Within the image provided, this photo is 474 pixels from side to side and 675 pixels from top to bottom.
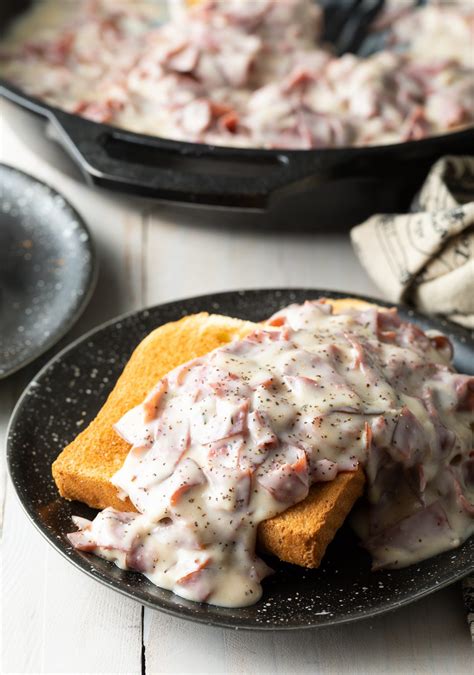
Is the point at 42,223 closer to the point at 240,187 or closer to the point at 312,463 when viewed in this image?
the point at 240,187

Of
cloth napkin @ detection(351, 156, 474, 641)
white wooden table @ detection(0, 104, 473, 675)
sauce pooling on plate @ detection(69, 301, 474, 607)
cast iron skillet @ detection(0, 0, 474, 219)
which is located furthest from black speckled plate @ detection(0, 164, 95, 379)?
cloth napkin @ detection(351, 156, 474, 641)

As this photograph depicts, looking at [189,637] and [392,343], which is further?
[392,343]

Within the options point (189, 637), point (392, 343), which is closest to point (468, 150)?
point (392, 343)

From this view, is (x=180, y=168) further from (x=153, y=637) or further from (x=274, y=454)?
(x=153, y=637)

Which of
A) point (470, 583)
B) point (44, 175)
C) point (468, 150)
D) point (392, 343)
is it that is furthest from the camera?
point (44, 175)

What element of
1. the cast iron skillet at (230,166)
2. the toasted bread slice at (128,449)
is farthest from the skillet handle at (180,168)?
the toasted bread slice at (128,449)

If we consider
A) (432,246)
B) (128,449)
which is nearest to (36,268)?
(128,449)
